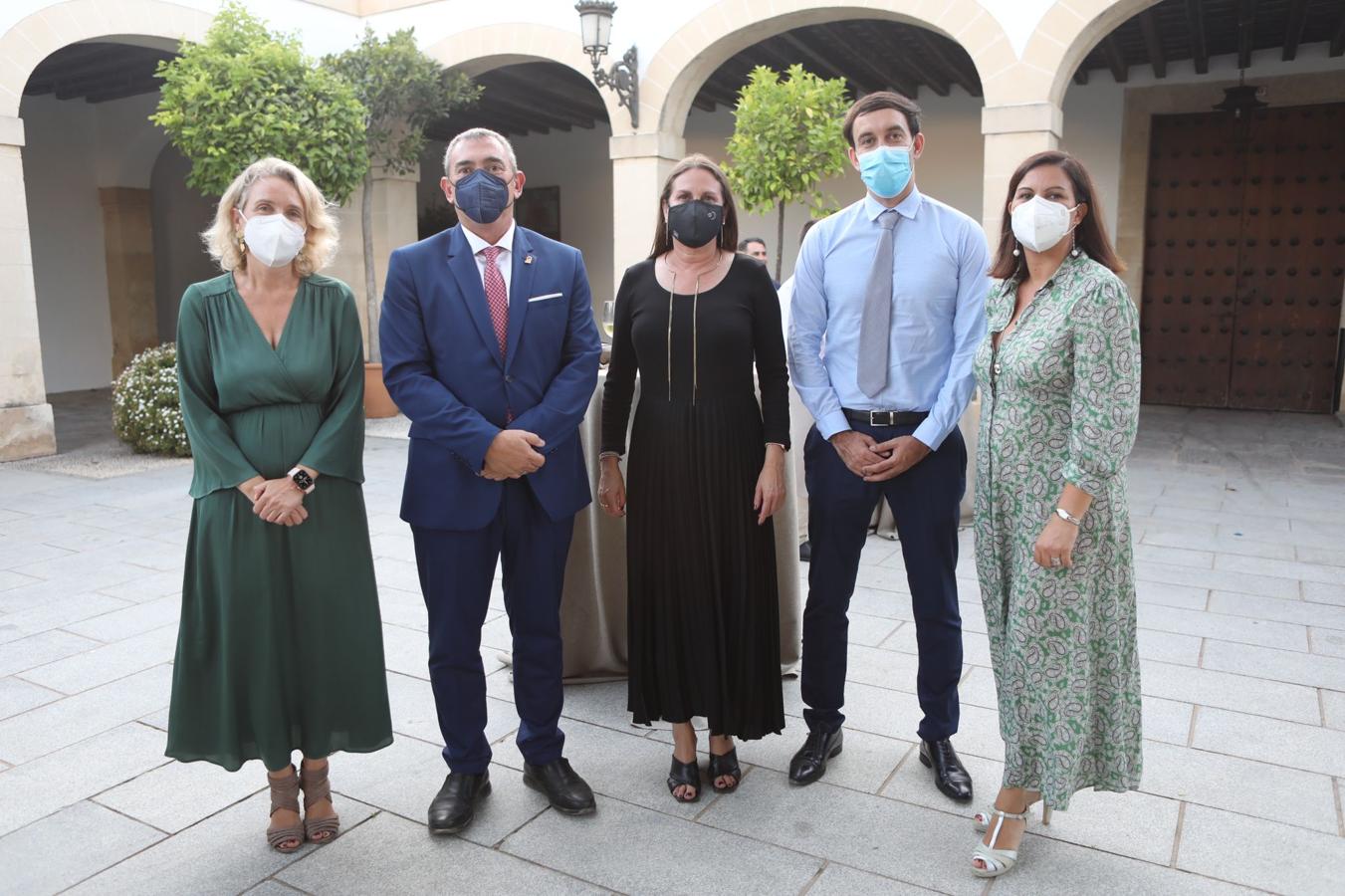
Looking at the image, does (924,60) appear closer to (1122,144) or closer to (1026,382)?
(1122,144)

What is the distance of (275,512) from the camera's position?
7.89 feet

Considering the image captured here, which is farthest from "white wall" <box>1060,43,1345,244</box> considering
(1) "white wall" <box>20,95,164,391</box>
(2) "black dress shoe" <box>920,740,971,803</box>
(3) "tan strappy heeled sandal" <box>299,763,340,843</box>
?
(1) "white wall" <box>20,95,164,391</box>

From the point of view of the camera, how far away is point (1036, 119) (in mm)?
8297

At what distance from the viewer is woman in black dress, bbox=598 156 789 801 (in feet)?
8.82

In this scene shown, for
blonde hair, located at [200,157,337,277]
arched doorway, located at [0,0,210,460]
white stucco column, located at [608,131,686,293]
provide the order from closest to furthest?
blonde hair, located at [200,157,337,277]
white stucco column, located at [608,131,686,293]
arched doorway, located at [0,0,210,460]

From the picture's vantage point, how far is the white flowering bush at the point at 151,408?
28.0 feet

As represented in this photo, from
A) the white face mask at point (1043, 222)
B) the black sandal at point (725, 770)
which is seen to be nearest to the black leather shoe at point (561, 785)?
the black sandal at point (725, 770)

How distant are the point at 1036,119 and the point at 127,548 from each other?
7189mm

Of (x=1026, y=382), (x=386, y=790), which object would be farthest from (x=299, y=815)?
(x=1026, y=382)

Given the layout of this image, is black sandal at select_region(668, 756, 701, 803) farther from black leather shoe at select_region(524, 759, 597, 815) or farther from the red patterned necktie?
the red patterned necktie

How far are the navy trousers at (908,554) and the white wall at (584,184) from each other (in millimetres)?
12669

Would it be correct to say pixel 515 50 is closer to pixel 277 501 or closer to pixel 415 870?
pixel 277 501

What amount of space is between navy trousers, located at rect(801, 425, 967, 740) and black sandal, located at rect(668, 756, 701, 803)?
1.33 feet

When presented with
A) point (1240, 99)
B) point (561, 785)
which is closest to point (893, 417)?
point (561, 785)
